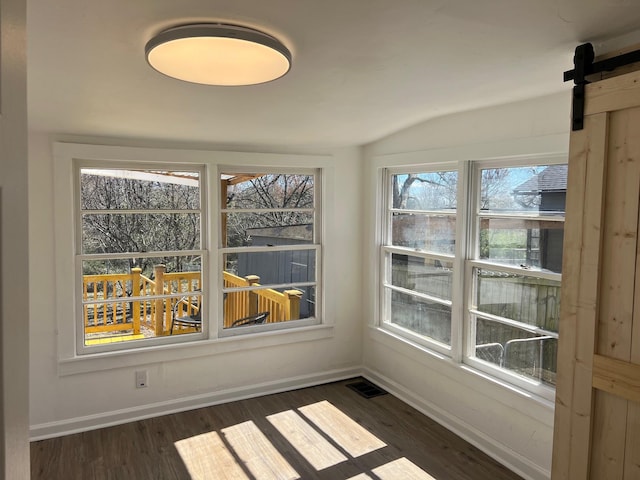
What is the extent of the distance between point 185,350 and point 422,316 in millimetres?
1938

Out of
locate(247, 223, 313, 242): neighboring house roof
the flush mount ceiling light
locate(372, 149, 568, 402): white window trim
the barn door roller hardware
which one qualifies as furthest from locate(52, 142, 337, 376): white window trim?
the barn door roller hardware

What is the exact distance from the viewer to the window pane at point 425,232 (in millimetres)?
3499

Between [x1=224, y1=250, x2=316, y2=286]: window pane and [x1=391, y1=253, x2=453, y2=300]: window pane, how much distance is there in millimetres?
778

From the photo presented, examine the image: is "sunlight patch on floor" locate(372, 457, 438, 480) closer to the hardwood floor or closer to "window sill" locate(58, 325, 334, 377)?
the hardwood floor

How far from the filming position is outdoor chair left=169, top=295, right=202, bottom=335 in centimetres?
378

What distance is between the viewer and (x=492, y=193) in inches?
123

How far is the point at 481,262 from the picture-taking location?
3176 mm

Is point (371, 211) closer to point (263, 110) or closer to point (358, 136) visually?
point (358, 136)

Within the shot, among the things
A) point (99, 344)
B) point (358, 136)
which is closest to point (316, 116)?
point (358, 136)

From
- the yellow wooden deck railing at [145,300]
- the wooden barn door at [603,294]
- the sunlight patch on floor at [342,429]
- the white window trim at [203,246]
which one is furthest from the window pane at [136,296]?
the wooden barn door at [603,294]

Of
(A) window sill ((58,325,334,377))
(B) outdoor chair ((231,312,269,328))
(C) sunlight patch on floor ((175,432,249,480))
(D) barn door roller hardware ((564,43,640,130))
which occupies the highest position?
(D) barn door roller hardware ((564,43,640,130))

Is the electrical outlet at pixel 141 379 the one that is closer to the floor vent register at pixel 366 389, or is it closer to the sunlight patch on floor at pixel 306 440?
the sunlight patch on floor at pixel 306 440

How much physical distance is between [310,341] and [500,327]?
1.75 metres

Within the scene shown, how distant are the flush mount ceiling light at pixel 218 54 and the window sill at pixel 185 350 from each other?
7.81 feet
